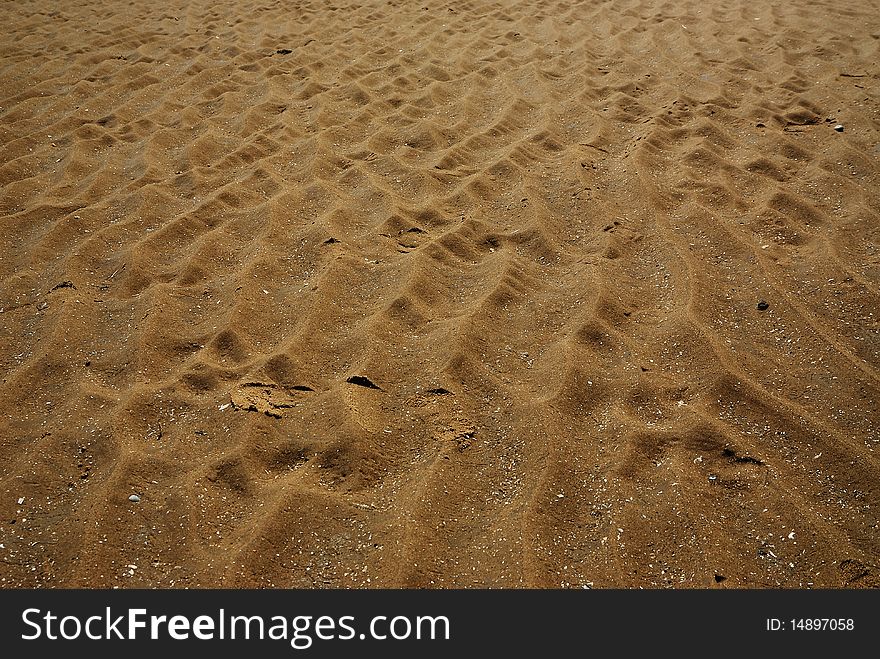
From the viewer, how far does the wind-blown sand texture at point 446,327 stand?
186 cm

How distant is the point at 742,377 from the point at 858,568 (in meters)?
0.72

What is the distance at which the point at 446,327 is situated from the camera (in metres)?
2.53

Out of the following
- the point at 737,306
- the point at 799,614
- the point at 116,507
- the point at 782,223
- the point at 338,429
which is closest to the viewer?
the point at 799,614

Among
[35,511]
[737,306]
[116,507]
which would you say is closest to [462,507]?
[116,507]

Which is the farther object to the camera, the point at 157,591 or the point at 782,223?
the point at 782,223

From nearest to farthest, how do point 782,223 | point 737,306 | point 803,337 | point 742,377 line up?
point 742,377
point 803,337
point 737,306
point 782,223

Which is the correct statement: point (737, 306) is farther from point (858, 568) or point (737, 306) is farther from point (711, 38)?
point (711, 38)

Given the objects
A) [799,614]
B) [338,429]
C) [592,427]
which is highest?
[338,429]

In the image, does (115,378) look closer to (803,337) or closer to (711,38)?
(803,337)

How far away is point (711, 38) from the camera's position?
5.17 m

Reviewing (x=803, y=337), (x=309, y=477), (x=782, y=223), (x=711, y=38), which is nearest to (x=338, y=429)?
(x=309, y=477)

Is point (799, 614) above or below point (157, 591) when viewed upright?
below

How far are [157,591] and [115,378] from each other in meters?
0.92

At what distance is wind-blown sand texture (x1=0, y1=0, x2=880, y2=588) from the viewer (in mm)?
1861
